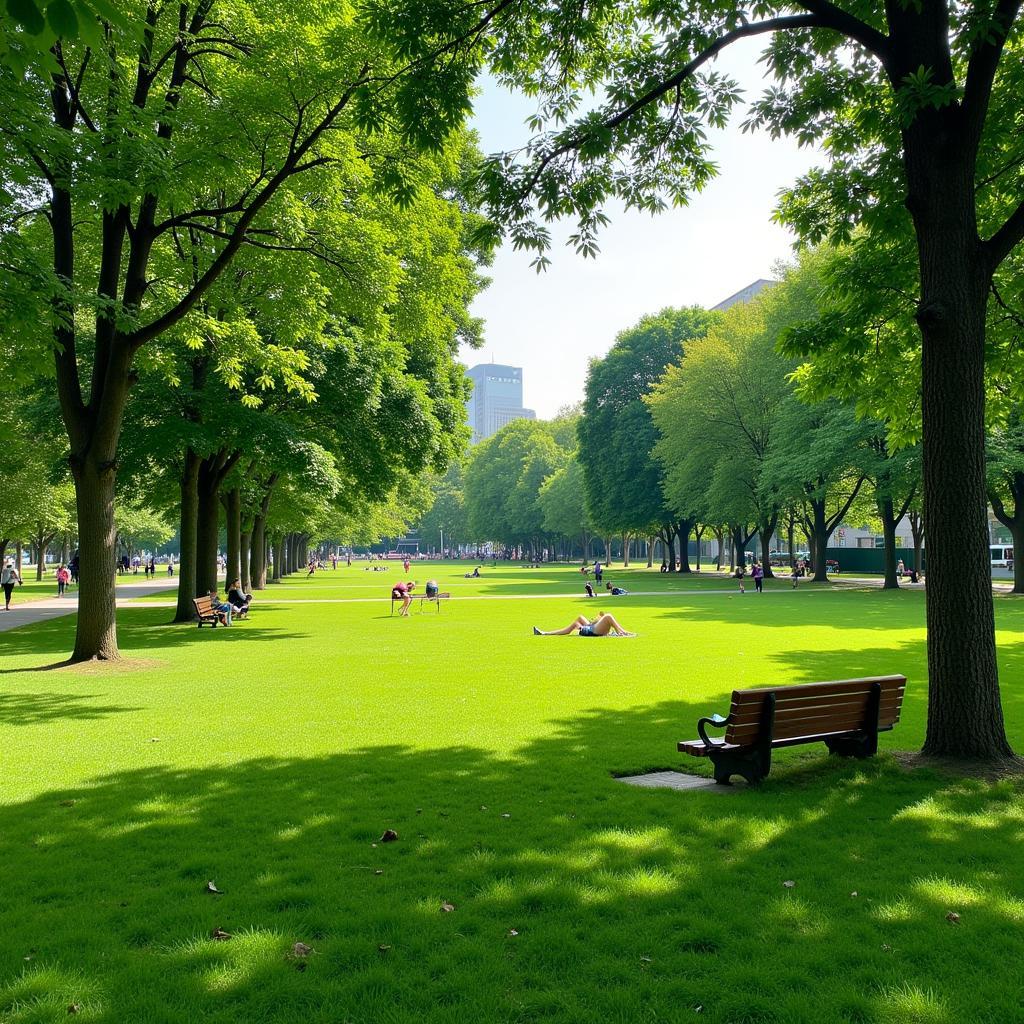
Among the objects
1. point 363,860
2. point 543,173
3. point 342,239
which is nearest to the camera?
point 363,860

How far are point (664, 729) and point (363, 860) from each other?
472 centimetres

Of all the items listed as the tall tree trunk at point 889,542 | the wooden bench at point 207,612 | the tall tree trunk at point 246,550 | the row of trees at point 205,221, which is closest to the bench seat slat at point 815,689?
the row of trees at point 205,221

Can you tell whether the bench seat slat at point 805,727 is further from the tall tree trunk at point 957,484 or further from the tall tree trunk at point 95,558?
the tall tree trunk at point 95,558

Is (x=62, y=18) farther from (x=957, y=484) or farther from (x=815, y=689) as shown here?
(x=957, y=484)

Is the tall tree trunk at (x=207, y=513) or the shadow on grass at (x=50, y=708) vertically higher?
the tall tree trunk at (x=207, y=513)

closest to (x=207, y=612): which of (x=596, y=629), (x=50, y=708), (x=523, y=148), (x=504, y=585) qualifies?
(x=596, y=629)

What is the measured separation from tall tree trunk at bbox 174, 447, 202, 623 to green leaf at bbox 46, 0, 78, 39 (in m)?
19.0

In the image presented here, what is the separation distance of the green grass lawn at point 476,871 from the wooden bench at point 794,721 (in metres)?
0.30

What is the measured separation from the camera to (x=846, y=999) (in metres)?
3.45

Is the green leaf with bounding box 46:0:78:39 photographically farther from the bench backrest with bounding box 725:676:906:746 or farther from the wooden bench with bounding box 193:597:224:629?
the wooden bench with bounding box 193:597:224:629

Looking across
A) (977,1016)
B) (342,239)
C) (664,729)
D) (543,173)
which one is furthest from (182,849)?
(342,239)

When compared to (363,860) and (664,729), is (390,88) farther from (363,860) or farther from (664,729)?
(363,860)

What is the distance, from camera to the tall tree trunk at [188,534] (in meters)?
22.3

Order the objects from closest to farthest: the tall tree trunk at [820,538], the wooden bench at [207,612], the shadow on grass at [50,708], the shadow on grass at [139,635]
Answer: the shadow on grass at [50,708] < the shadow on grass at [139,635] < the wooden bench at [207,612] < the tall tree trunk at [820,538]
